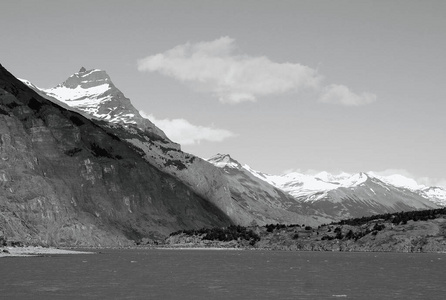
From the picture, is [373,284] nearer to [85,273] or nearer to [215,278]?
[215,278]

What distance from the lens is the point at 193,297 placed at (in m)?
81.3

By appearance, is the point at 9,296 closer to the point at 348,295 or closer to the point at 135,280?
the point at 135,280

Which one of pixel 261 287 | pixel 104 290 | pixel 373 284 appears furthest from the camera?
pixel 373 284

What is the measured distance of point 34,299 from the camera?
76.1m

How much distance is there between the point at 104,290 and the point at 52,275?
3100 cm

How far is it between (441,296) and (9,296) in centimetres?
5331

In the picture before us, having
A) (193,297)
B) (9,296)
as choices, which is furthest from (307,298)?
(9,296)

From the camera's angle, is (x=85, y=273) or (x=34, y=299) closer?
(x=34, y=299)

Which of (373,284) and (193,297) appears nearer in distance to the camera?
(193,297)

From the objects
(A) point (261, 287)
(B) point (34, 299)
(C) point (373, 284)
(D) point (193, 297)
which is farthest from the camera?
(C) point (373, 284)

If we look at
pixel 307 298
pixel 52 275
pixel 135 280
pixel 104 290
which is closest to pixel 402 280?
pixel 307 298

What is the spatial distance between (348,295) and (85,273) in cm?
5555

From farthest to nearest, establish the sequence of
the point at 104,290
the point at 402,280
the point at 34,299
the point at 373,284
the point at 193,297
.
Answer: the point at 402,280 → the point at 373,284 → the point at 104,290 → the point at 193,297 → the point at 34,299

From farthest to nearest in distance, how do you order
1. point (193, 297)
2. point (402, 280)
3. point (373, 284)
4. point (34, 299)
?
1. point (402, 280)
2. point (373, 284)
3. point (193, 297)
4. point (34, 299)
